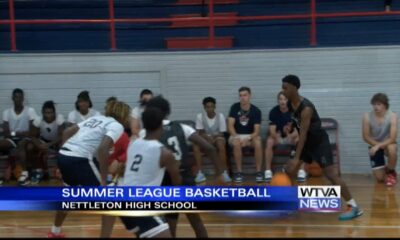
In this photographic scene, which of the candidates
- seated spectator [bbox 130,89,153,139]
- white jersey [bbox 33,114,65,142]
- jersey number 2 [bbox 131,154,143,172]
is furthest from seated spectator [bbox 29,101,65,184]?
jersey number 2 [bbox 131,154,143,172]

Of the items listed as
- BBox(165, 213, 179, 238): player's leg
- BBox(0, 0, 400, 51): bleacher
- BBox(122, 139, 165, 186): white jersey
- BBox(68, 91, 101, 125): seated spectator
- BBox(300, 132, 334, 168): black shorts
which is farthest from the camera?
BBox(0, 0, 400, 51): bleacher

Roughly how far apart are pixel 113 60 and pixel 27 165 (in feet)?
7.64

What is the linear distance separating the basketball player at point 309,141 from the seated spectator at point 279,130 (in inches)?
113

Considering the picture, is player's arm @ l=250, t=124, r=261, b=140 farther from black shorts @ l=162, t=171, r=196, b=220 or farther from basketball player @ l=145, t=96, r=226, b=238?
basketball player @ l=145, t=96, r=226, b=238

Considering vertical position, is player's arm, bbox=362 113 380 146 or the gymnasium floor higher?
player's arm, bbox=362 113 380 146

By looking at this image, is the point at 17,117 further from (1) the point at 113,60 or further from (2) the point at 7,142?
(1) the point at 113,60

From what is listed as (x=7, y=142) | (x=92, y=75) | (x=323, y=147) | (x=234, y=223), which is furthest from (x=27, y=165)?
(x=323, y=147)

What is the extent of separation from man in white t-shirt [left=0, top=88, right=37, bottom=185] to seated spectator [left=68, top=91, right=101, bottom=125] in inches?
25.4

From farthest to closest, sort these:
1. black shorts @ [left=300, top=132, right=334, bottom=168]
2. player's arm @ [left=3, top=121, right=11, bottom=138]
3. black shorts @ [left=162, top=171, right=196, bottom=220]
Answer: player's arm @ [left=3, top=121, right=11, bottom=138] < black shorts @ [left=300, top=132, right=334, bottom=168] < black shorts @ [left=162, top=171, right=196, bottom=220]

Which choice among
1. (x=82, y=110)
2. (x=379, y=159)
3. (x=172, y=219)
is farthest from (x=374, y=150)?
(x=172, y=219)

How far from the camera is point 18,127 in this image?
1220 centimetres

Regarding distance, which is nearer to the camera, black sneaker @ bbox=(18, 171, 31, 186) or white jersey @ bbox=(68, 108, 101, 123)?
black sneaker @ bbox=(18, 171, 31, 186)

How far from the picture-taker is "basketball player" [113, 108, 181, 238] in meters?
5.84

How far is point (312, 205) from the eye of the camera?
823 cm
